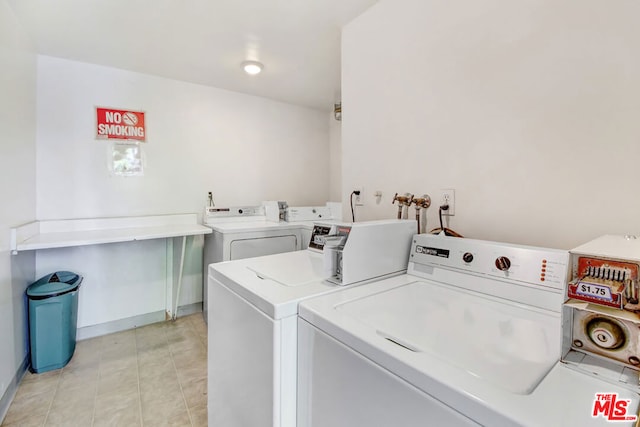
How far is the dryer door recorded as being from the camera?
2.60 meters

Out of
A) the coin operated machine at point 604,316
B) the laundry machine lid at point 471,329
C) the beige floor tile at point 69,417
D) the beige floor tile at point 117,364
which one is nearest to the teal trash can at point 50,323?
the beige floor tile at point 117,364

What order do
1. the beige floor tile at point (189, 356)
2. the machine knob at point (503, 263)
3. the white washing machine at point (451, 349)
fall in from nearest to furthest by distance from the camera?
the white washing machine at point (451, 349)
the machine knob at point (503, 263)
the beige floor tile at point (189, 356)

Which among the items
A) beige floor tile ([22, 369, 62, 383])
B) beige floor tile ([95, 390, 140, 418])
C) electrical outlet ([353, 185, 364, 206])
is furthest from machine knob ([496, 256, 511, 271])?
beige floor tile ([22, 369, 62, 383])

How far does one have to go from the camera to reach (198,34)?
2.12 meters

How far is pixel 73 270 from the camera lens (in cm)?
252

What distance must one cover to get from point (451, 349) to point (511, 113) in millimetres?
997

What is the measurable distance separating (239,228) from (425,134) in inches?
69.8

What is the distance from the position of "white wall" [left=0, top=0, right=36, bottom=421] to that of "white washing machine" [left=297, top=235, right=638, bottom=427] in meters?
1.95

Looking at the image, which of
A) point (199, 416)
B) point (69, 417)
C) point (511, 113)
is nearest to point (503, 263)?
point (511, 113)

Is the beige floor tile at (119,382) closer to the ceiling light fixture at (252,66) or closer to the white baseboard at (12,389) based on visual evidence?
the white baseboard at (12,389)

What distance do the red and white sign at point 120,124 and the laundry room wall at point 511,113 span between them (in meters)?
2.17

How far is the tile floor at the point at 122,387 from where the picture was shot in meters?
1.67

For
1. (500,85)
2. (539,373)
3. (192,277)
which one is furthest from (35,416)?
(500,85)

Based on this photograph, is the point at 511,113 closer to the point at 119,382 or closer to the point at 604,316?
the point at 604,316
